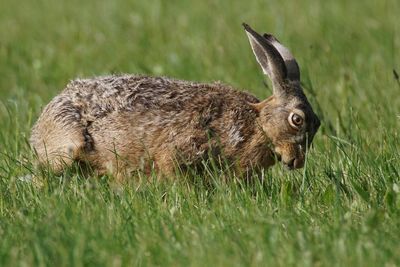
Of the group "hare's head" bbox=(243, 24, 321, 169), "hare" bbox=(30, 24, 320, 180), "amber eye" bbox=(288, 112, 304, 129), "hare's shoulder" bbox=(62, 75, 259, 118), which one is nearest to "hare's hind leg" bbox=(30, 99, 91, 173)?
"hare" bbox=(30, 24, 320, 180)

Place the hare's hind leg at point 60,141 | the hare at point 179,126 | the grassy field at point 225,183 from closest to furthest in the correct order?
1. the grassy field at point 225,183
2. the hare at point 179,126
3. the hare's hind leg at point 60,141

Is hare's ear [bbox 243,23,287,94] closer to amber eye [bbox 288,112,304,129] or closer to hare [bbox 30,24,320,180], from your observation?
hare [bbox 30,24,320,180]

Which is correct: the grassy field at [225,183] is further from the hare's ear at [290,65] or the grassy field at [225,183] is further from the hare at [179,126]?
the hare's ear at [290,65]

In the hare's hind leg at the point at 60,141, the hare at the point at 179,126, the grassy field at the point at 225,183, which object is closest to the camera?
the grassy field at the point at 225,183

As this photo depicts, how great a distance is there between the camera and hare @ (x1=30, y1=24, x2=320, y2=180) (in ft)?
22.1

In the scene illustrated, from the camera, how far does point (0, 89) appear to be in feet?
33.9

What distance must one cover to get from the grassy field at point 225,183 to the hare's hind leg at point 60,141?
0.55 feet

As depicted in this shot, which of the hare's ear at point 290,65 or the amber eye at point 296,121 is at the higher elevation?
the hare's ear at point 290,65

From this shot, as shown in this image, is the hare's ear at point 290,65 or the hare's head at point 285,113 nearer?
the hare's head at point 285,113

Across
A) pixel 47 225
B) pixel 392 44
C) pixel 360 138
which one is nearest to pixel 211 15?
pixel 392 44

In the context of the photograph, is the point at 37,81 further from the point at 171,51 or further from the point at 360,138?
the point at 360,138

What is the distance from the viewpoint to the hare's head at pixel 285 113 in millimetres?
6754

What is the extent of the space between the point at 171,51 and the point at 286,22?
173 centimetres

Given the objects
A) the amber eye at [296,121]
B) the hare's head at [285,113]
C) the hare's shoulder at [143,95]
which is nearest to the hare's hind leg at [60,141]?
the hare's shoulder at [143,95]
